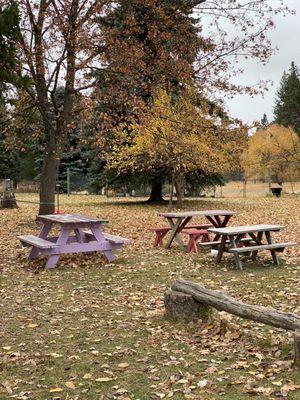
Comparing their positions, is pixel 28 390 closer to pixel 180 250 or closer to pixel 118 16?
pixel 180 250

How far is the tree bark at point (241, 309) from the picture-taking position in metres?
4.50

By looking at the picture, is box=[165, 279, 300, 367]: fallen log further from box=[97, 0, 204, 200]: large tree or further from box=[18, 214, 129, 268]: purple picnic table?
box=[97, 0, 204, 200]: large tree

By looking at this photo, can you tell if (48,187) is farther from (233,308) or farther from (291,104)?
(291,104)

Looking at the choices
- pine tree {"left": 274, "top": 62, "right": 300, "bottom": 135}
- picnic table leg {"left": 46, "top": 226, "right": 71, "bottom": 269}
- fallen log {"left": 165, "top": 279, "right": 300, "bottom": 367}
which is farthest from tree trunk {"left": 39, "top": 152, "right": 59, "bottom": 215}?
pine tree {"left": 274, "top": 62, "right": 300, "bottom": 135}

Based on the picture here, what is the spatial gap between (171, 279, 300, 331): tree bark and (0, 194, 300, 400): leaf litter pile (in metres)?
0.28

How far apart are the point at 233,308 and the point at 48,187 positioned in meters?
10.8

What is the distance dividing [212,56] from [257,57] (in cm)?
134

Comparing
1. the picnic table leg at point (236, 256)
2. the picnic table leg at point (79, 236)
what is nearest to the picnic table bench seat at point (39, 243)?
the picnic table leg at point (79, 236)

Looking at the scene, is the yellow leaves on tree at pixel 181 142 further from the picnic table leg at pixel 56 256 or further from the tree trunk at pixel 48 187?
the picnic table leg at pixel 56 256

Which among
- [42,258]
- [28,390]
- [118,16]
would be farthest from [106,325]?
[118,16]

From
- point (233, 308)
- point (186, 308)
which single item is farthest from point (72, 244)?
point (233, 308)

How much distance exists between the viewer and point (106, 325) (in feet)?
19.1

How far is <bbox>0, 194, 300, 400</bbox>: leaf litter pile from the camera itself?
409 cm

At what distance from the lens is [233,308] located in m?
5.03
